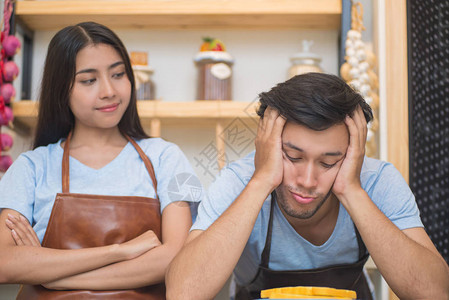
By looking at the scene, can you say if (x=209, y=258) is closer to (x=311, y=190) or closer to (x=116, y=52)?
(x=311, y=190)

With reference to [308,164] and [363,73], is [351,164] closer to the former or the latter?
[308,164]

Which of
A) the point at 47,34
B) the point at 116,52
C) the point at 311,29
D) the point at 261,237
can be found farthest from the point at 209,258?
the point at 47,34

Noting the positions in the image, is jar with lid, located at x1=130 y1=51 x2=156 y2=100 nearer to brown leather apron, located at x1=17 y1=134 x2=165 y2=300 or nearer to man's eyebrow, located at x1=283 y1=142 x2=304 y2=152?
brown leather apron, located at x1=17 y1=134 x2=165 y2=300

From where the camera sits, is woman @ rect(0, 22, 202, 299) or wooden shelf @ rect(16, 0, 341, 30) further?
wooden shelf @ rect(16, 0, 341, 30)

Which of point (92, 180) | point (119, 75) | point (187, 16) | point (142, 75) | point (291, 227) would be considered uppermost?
point (187, 16)

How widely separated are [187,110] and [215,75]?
0.19 meters

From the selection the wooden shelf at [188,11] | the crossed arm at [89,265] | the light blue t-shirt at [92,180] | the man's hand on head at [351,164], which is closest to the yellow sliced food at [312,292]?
the man's hand on head at [351,164]

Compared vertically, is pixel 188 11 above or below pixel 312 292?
→ above

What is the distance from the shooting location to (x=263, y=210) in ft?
4.71

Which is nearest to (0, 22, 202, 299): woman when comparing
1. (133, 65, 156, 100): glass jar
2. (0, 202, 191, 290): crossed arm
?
(0, 202, 191, 290): crossed arm

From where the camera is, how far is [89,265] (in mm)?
1394

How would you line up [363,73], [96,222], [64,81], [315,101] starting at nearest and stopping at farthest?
[315,101] → [96,222] → [64,81] → [363,73]

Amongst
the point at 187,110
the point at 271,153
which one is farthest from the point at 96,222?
the point at 187,110

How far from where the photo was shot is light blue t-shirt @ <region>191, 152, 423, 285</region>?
1.38m
